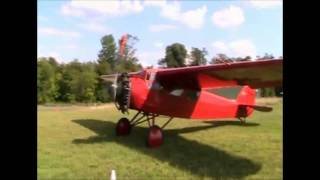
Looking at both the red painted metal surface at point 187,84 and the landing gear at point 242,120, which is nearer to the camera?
the red painted metal surface at point 187,84

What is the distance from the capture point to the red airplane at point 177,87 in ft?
33.4

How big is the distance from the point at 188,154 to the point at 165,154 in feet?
1.74

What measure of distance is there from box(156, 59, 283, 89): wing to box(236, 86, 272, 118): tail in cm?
259

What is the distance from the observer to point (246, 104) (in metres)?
15.4

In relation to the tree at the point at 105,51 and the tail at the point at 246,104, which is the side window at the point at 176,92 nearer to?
the tail at the point at 246,104

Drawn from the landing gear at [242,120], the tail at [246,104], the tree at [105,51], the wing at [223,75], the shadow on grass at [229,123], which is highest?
the tree at [105,51]

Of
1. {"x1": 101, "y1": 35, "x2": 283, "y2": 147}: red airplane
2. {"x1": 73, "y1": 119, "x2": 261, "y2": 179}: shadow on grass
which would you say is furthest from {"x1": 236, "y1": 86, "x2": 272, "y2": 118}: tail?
{"x1": 73, "y1": 119, "x2": 261, "y2": 179}: shadow on grass

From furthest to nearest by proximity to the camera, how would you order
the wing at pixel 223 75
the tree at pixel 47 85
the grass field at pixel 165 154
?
1. the tree at pixel 47 85
2. the wing at pixel 223 75
3. the grass field at pixel 165 154

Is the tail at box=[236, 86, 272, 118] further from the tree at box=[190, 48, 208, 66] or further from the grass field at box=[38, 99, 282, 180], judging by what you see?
the tree at box=[190, 48, 208, 66]

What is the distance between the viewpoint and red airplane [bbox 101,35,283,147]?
1019cm

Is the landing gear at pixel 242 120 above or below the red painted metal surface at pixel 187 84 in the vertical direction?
below

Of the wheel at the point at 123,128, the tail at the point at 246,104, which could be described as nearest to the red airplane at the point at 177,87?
the wheel at the point at 123,128

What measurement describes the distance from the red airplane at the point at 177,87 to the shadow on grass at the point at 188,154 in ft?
1.51
